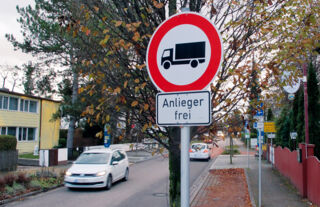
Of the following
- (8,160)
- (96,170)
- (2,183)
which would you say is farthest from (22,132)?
(96,170)

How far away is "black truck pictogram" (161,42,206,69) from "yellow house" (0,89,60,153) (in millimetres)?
26159

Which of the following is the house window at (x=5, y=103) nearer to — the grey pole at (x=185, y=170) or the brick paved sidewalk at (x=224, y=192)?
the brick paved sidewalk at (x=224, y=192)

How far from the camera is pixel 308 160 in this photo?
1095 centimetres

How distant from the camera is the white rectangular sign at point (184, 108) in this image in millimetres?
2389

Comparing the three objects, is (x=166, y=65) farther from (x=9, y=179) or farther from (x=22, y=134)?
(x=22, y=134)

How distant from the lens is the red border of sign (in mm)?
2553

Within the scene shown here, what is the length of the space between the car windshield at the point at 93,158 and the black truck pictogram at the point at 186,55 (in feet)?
39.8

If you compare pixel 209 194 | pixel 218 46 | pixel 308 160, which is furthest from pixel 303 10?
pixel 209 194

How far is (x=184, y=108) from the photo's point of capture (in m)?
2.47

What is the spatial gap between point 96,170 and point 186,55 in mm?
11330

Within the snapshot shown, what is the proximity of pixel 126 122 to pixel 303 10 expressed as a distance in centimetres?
299

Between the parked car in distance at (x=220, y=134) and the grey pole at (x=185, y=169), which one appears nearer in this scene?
the grey pole at (x=185, y=169)

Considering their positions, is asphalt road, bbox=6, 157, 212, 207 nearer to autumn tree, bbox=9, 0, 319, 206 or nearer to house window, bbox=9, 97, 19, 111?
autumn tree, bbox=9, 0, 319, 206

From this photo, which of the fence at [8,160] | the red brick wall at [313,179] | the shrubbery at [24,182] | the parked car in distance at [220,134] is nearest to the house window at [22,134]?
the fence at [8,160]
